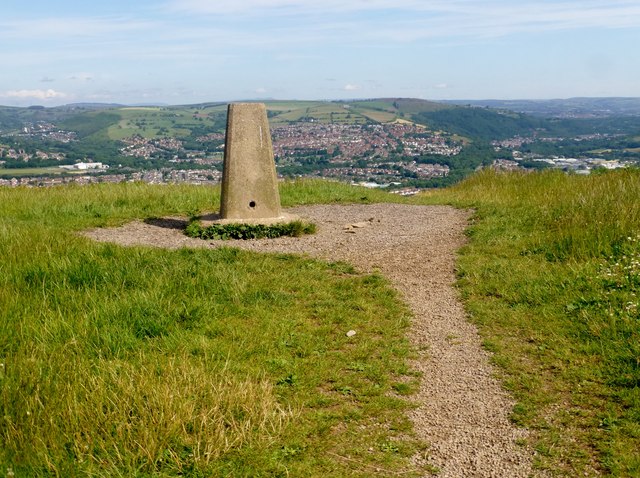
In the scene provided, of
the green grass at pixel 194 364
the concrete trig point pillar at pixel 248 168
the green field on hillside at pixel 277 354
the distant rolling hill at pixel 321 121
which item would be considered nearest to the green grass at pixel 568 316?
the green field on hillside at pixel 277 354

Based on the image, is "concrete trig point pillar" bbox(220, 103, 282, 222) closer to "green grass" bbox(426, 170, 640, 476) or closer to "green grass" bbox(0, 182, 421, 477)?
"green grass" bbox(0, 182, 421, 477)

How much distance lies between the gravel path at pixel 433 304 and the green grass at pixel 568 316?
0.71ft

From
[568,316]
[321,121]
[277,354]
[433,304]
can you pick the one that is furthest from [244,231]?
[321,121]

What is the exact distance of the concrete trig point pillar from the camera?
10820 mm

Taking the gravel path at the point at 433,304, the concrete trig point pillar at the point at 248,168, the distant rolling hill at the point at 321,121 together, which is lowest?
the gravel path at the point at 433,304

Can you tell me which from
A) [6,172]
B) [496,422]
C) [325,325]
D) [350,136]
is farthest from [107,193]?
[350,136]

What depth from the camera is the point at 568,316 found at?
6.38m

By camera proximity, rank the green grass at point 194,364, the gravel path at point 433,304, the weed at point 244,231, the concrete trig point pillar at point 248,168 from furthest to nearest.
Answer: the concrete trig point pillar at point 248,168, the weed at point 244,231, the gravel path at point 433,304, the green grass at point 194,364

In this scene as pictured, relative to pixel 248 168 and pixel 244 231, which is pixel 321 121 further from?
pixel 244 231

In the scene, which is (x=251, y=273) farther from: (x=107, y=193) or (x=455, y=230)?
(x=107, y=193)

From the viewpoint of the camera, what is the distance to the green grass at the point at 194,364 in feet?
12.4

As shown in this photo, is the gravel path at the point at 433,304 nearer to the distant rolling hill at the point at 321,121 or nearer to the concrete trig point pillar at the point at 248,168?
the concrete trig point pillar at the point at 248,168

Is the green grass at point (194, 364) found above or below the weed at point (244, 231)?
below

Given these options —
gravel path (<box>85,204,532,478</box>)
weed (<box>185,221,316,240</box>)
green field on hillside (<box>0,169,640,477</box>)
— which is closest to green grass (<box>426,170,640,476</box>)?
green field on hillside (<box>0,169,640,477</box>)
